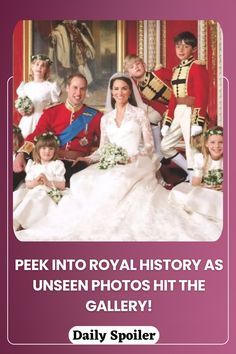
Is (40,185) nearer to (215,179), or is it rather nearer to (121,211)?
(121,211)

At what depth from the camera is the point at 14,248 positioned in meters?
2.39

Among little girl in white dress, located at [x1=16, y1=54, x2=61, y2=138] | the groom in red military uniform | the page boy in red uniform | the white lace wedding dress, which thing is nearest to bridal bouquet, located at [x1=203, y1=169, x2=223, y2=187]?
the white lace wedding dress

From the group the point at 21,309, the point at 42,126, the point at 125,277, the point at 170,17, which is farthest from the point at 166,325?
the point at 170,17

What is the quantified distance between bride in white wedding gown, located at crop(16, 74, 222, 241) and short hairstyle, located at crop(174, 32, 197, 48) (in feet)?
0.61

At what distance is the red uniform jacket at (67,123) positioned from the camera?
2416 millimetres

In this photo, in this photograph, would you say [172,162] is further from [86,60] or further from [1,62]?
[1,62]

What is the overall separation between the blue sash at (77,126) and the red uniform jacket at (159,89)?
0.16 metres

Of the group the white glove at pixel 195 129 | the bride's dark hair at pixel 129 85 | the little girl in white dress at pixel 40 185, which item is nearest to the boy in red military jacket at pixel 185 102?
the white glove at pixel 195 129

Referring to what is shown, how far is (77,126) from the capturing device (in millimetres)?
2422

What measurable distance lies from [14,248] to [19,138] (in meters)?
0.31

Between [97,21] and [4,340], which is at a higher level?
[97,21]

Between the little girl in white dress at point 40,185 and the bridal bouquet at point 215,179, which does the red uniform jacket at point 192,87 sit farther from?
the little girl in white dress at point 40,185

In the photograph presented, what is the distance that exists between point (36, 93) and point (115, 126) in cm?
24

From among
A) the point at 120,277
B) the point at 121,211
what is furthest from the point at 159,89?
the point at 120,277
